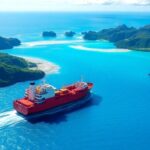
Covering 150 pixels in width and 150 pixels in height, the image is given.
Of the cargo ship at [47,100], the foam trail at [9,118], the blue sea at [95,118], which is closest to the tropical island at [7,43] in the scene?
the blue sea at [95,118]

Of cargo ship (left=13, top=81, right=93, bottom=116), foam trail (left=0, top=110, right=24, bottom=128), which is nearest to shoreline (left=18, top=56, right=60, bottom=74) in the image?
cargo ship (left=13, top=81, right=93, bottom=116)

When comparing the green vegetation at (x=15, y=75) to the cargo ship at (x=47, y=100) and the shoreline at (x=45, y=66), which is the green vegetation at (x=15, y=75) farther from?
the cargo ship at (x=47, y=100)

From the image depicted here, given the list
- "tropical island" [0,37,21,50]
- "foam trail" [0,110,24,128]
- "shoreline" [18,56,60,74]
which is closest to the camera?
"foam trail" [0,110,24,128]

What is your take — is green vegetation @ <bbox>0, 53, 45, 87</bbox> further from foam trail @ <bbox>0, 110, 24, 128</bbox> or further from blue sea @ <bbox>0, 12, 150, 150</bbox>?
foam trail @ <bbox>0, 110, 24, 128</bbox>

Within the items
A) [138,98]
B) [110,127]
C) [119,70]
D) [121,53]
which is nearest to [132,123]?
[110,127]

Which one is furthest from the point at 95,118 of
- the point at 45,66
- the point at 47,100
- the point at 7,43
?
the point at 7,43

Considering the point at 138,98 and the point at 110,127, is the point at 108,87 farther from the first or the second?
the point at 110,127

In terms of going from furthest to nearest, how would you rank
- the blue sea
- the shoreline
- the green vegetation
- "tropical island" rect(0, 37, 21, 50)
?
"tropical island" rect(0, 37, 21, 50) → the shoreline → the green vegetation → the blue sea
